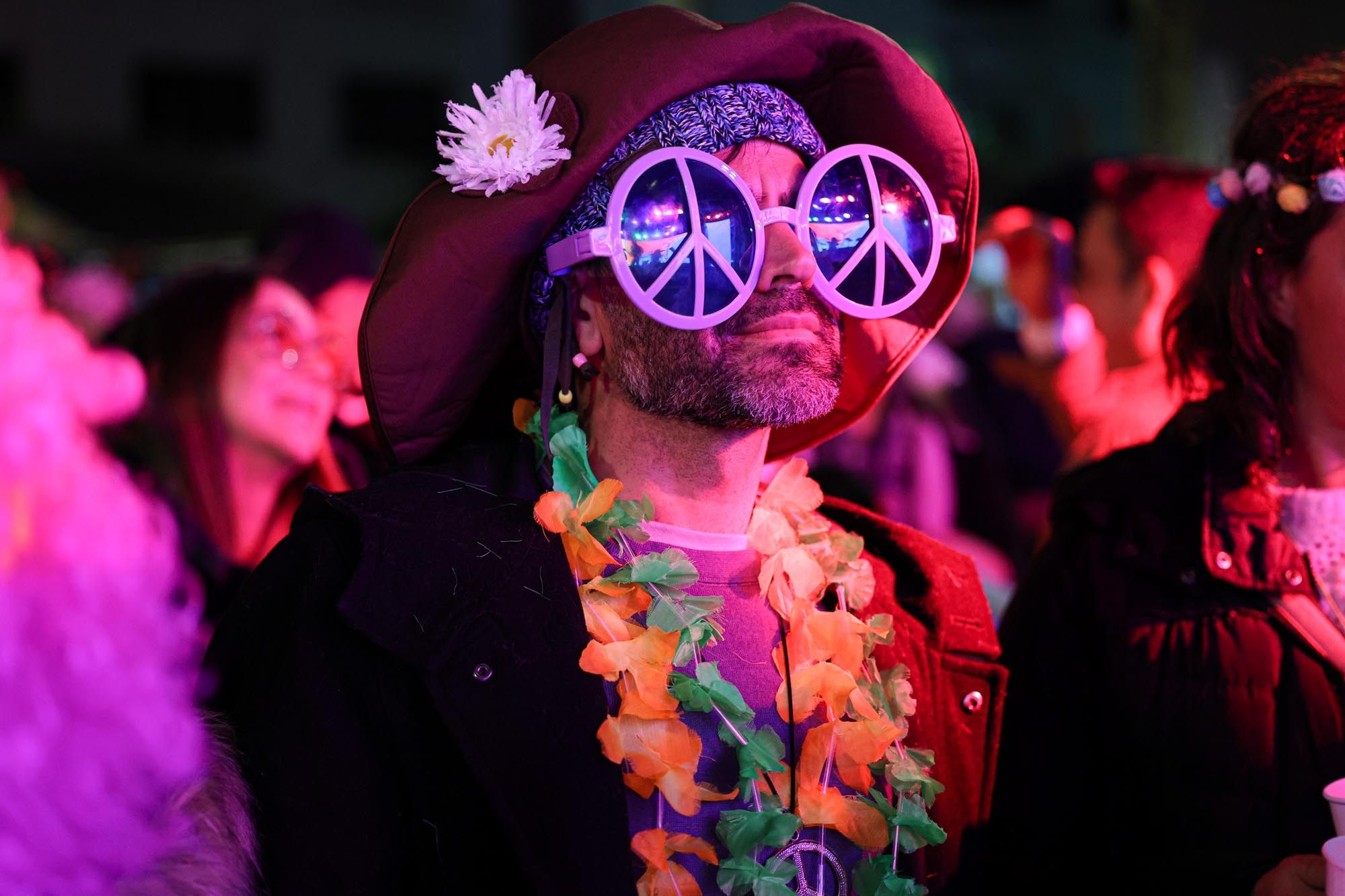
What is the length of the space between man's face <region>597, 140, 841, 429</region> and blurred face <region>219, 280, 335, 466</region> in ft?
5.32

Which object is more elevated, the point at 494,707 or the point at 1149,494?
the point at 1149,494

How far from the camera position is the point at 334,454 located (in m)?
3.76

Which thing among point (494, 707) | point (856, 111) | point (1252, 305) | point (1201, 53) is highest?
point (1201, 53)

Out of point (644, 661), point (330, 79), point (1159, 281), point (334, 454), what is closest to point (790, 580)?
point (644, 661)

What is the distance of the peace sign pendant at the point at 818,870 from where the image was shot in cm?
209

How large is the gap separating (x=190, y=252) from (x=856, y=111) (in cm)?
1035

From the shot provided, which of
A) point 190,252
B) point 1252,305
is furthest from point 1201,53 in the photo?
point 1252,305

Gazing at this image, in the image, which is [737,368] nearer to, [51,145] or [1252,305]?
[1252,305]

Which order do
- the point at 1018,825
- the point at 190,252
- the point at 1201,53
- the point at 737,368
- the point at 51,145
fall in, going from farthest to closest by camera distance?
the point at 51,145 → the point at 1201,53 → the point at 190,252 → the point at 1018,825 → the point at 737,368

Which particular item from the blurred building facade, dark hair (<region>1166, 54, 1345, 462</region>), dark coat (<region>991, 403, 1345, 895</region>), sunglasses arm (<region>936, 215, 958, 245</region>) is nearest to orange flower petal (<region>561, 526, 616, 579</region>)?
sunglasses arm (<region>936, 215, 958, 245</region>)

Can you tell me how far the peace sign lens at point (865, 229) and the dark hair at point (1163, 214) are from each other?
220 cm

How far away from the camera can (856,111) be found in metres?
2.57

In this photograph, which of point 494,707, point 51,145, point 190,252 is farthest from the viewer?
point 51,145

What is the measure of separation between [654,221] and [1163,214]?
8.82 ft
